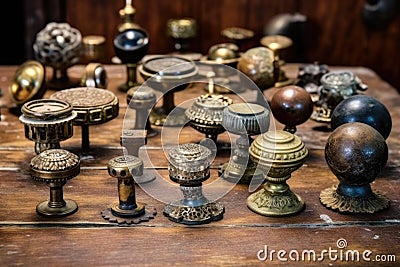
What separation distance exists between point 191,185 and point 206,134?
9.6 inches

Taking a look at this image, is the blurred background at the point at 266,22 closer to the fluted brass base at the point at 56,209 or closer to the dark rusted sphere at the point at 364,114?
the dark rusted sphere at the point at 364,114

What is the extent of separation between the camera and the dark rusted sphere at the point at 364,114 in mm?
1510

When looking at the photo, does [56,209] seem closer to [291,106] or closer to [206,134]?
[206,134]

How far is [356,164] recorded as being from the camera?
1.32 metres

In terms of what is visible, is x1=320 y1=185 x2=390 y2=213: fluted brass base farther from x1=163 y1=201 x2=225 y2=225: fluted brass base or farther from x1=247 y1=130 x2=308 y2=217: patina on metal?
x1=163 y1=201 x2=225 y2=225: fluted brass base

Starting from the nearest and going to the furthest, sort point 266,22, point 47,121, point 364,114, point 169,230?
1. point 169,230
2. point 47,121
3. point 364,114
4. point 266,22

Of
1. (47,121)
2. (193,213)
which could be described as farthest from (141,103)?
(193,213)

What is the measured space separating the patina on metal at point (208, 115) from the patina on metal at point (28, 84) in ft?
1.32

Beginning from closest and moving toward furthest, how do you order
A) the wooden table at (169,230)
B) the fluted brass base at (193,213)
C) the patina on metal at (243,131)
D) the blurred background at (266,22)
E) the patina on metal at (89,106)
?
the wooden table at (169,230), the fluted brass base at (193,213), the patina on metal at (243,131), the patina on metal at (89,106), the blurred background at (266,22)

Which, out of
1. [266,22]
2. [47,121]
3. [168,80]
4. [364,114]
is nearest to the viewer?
[47,121]

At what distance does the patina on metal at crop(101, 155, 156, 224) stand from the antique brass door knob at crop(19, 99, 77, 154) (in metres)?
0.15

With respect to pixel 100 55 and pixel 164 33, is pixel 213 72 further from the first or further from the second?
pixel 164 33

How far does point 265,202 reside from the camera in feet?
4.45

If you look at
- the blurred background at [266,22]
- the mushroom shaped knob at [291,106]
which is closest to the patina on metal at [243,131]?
the mushroom shaped knob at [291,106]
